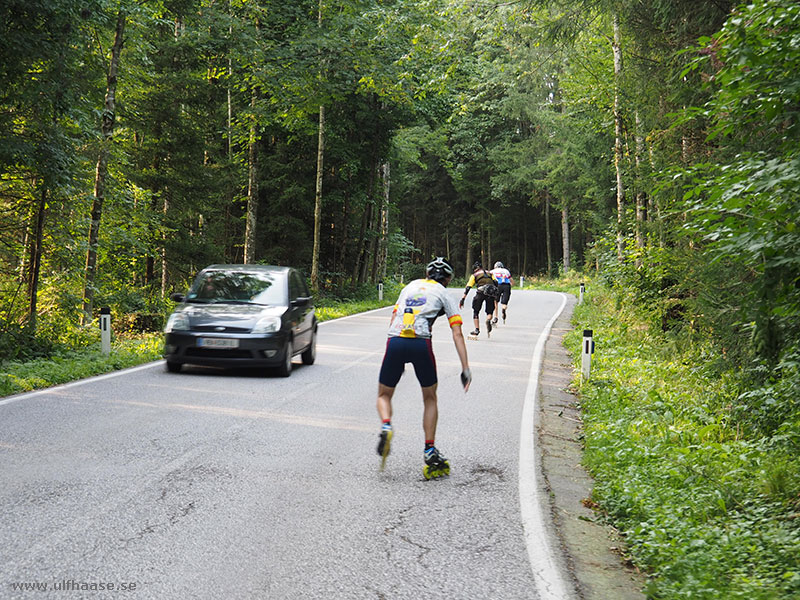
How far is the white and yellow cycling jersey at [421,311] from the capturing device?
6430 mm

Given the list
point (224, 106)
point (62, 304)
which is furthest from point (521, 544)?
point (224, 106)

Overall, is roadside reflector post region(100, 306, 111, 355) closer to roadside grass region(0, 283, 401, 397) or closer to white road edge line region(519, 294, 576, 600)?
roadside grass region(0, 283, 401, 397)

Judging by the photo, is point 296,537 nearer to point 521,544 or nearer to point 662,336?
point 521,544

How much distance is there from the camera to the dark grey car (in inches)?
423

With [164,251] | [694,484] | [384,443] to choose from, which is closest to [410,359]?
[384,443]

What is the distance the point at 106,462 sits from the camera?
6.14 metres

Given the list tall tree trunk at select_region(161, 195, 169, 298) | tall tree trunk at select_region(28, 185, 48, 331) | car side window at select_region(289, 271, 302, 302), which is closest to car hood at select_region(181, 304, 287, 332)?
car side window at select_region(289, 271, 302, 302)

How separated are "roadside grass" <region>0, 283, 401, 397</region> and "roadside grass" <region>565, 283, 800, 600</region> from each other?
7.48 meters

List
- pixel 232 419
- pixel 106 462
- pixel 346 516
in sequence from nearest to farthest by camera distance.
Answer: pixel 346 516 < pixel 106 462 < pixel 232 419

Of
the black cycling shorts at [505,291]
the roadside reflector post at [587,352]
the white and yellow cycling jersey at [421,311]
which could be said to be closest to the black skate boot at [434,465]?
the white and yellow cycling jersey at [421,311]

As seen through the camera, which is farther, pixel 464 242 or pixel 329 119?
pixel 464 242

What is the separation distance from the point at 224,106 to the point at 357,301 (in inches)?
373

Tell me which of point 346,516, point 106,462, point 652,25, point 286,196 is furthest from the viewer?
point 286,196

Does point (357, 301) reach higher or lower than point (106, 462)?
higher
